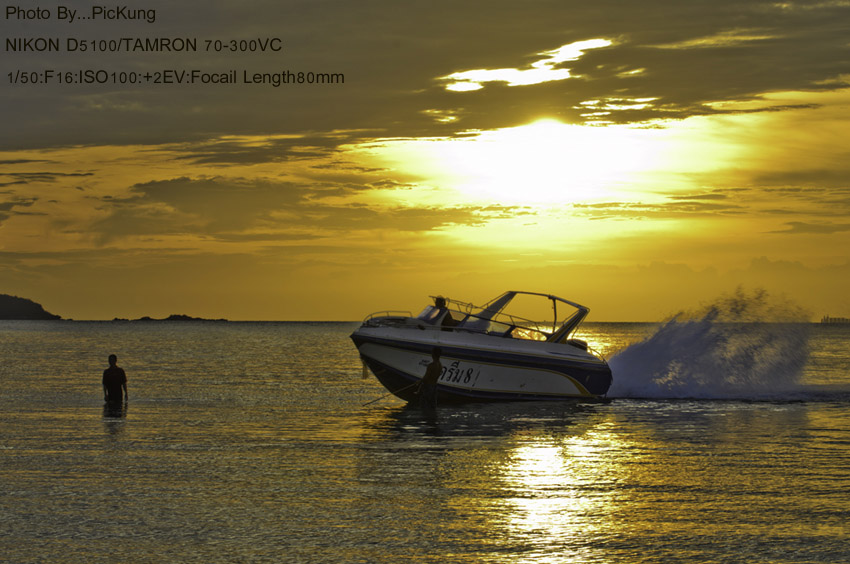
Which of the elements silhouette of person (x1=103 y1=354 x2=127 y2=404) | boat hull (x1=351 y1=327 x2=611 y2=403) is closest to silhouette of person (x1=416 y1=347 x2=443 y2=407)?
boat hull (x1=351 y1=327 x2=611 y2=403)

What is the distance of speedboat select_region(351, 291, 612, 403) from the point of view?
30797 mm

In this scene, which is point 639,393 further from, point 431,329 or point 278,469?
point 278,469

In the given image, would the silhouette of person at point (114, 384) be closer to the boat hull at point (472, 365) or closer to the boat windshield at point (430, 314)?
the boat hull at point (472, 365)

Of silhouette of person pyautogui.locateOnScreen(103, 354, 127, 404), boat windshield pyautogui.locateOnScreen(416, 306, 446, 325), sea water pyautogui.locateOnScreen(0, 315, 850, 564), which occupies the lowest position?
sea water pyautogui.locateOnScreen(0, 315, 850, 564)

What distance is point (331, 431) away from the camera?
83.0 feet

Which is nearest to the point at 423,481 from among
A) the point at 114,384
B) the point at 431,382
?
the point at 431,382

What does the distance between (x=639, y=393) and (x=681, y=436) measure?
14.6m

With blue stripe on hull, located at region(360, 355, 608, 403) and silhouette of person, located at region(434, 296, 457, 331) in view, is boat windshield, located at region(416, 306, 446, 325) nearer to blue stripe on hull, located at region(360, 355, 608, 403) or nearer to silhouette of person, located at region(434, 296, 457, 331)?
silhouette of person, located at region(434, 296, 457, 331)

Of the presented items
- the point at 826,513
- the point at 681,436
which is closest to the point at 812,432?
the point at 681,436

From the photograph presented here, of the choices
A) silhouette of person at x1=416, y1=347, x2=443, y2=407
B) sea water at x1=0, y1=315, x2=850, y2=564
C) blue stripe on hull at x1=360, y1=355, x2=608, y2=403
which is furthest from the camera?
blue stripe on hull at x1=360, y1=355, x2=608, y2=403

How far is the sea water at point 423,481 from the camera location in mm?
12180

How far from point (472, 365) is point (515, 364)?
Result: 1584 millimetres

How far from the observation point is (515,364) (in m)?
31.8

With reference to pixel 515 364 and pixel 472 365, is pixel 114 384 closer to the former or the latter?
pixel 472 365
